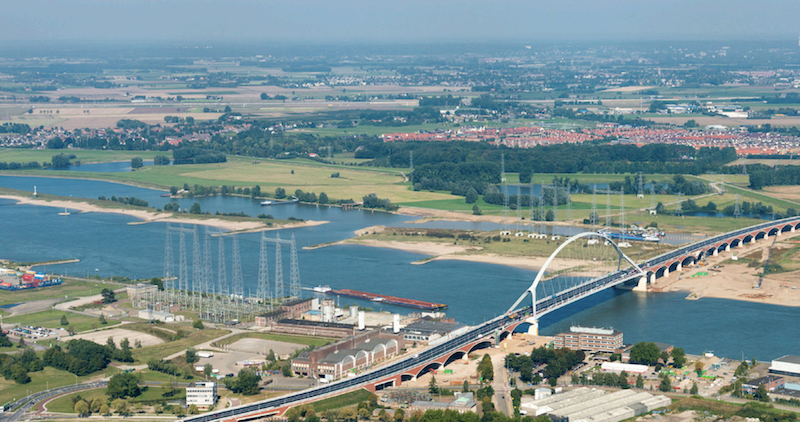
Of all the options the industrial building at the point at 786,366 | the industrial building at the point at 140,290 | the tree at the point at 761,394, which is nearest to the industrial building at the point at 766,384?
the tree at the point at 761,394

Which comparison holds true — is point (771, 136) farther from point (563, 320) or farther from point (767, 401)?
point (767, 401)

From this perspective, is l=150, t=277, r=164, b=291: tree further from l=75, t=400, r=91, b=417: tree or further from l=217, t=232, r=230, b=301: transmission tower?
l=75, t=400, r=91, b=417: tree

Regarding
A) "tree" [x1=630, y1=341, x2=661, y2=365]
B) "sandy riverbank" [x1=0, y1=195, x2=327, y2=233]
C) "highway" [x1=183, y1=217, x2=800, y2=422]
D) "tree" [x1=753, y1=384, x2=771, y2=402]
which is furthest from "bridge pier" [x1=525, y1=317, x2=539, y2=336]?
"sandy riverbank" [x1=0, y1=195, x2=327, y2=233]

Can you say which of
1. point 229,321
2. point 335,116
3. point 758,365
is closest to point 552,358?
point 758,365

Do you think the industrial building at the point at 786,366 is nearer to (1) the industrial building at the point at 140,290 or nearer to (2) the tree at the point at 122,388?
(2) the tree at the point at 122,388

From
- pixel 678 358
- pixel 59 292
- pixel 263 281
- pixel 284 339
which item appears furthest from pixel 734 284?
pixel 59 292

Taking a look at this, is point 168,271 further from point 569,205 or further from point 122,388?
point 569,205
